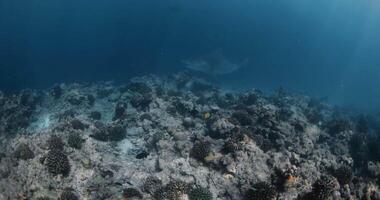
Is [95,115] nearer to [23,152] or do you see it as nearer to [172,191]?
[23,152]

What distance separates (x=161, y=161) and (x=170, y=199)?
3.60m

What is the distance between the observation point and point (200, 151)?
798 inches

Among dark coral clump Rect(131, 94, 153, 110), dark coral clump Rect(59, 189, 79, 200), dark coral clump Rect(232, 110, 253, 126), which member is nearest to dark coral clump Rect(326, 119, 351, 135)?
dark coral clump Rect(232, 110, 253, 126)

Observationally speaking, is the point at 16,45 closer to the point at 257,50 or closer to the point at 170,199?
the point at 257,50

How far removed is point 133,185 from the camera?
18.7 meters

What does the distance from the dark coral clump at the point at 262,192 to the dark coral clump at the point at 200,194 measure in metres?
1.66

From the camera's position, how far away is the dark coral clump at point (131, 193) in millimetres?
17547

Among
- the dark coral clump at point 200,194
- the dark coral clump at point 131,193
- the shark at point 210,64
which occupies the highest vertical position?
the shark at point 210,64

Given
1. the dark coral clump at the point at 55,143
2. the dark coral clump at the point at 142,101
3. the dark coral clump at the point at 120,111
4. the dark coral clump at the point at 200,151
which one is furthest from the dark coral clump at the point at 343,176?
the dark coral clump at the point at 120,111

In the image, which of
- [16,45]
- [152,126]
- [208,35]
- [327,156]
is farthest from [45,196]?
[208,35]

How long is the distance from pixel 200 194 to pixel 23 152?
9102 millimetres

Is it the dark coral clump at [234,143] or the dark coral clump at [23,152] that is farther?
the dark coral clump at [234,143]

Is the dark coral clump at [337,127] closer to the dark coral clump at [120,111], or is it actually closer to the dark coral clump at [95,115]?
the dark coral clump at [120,111]

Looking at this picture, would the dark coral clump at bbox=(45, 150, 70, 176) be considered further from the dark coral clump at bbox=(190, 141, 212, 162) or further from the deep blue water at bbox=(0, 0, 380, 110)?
the deep blue water at bbox=(0, 0, 380, 110)
